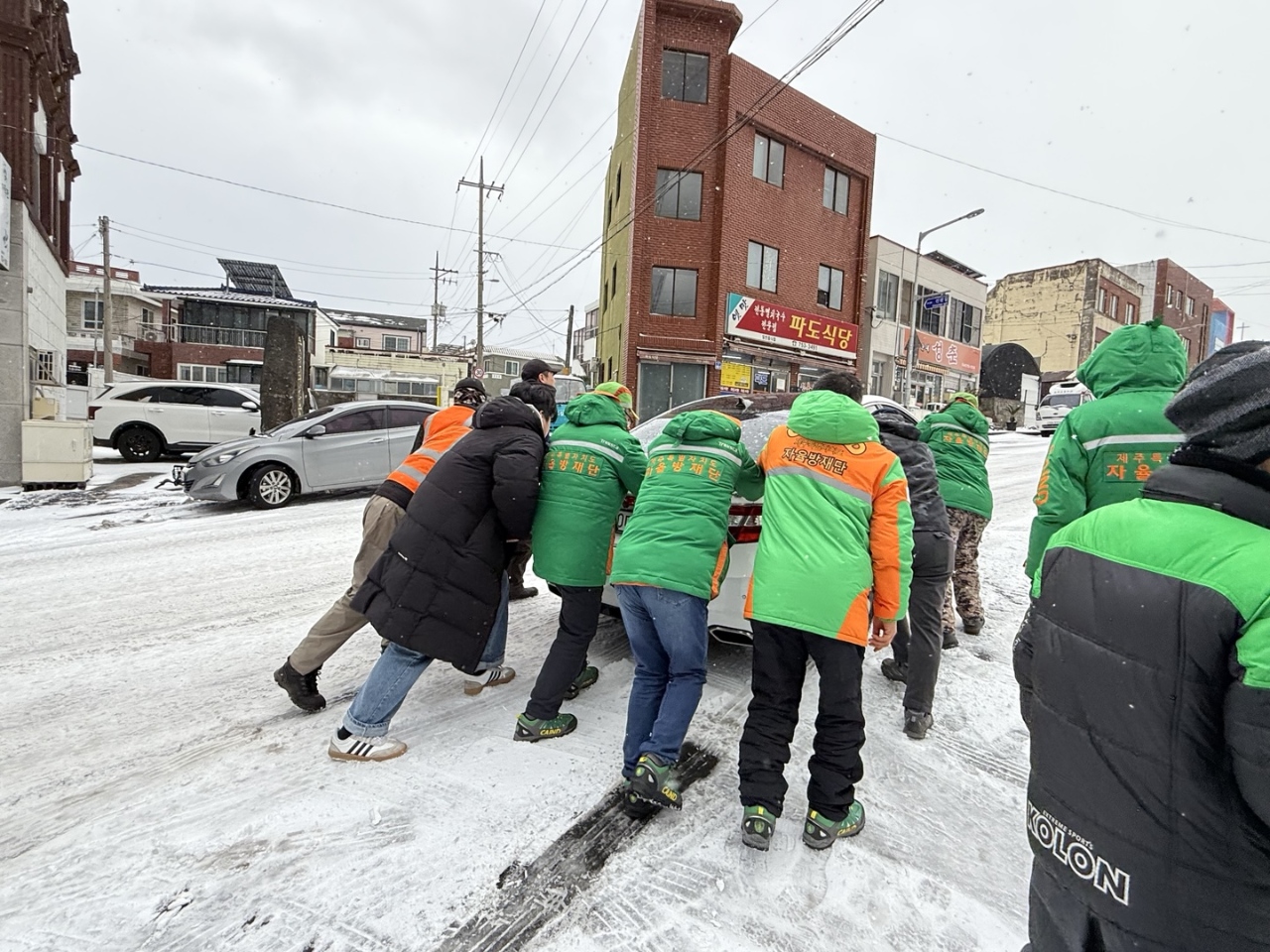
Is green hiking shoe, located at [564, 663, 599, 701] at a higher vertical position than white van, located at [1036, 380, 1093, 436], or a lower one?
lower

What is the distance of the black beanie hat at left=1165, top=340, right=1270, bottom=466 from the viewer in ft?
3.92

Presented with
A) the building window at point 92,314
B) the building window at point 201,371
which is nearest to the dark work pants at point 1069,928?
the building window at point 201,371

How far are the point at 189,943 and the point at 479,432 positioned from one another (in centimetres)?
208

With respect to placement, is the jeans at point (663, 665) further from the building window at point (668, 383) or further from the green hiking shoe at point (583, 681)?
the building window at point (668, 383)

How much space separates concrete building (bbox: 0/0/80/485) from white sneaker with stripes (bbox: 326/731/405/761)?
38.6ft

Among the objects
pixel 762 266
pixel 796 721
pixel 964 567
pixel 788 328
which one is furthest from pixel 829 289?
pixel 796 721

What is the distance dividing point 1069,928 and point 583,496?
7.47 ft

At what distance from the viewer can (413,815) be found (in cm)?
257

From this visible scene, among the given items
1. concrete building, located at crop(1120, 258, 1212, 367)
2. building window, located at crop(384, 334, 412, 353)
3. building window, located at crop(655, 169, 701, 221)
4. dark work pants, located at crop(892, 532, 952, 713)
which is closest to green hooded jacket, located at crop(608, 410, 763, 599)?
dark work pants, located at crop(892, 532, 952, 713)

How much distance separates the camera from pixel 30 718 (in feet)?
11.0

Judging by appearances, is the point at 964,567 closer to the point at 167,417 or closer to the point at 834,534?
the point at 834,534

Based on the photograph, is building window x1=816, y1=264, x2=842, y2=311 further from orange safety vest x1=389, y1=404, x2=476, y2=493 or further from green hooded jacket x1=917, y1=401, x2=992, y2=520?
orange safety vest x1=389, y1=404, x2=476, y2=493

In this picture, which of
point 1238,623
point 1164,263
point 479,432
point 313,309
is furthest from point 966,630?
point 1164,263

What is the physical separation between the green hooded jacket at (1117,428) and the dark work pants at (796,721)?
1438mm
